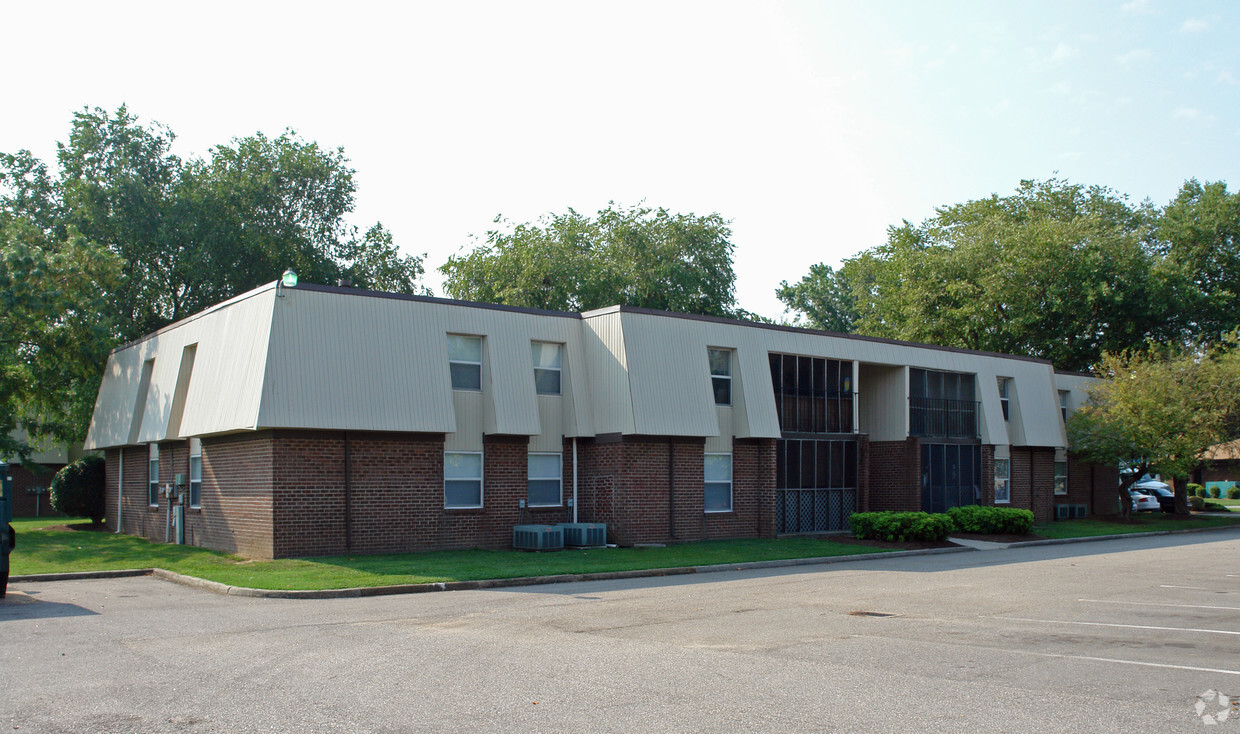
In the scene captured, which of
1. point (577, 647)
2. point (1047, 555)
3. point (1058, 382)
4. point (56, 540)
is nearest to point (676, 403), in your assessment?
point (1047, 555)

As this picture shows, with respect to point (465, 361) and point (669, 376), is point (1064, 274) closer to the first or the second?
point (669, 376)

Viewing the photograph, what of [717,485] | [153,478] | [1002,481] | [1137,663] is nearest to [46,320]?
[153,478]

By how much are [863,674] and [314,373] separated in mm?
14384

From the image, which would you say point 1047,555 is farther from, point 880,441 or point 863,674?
point 863,674

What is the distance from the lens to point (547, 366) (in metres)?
25.0

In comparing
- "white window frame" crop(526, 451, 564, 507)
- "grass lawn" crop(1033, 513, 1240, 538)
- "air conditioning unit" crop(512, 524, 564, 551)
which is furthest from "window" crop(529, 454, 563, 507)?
"grass lawn" crop(1033, 513, 1240, 538)

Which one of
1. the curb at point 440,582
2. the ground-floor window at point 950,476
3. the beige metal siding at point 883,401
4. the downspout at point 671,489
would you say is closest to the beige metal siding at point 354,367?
the curb at point 440,582

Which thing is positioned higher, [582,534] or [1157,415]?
[1157,415]

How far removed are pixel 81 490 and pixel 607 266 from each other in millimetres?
26803

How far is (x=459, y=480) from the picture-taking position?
23062mm

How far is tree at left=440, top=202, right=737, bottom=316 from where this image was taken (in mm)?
50125

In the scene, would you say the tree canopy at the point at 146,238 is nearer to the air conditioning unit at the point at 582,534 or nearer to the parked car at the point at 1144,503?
the air conditioning unit at the point at 582,534

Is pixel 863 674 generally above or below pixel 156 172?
below

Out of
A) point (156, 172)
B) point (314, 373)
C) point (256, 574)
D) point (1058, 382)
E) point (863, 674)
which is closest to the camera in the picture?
point (863, 674)
